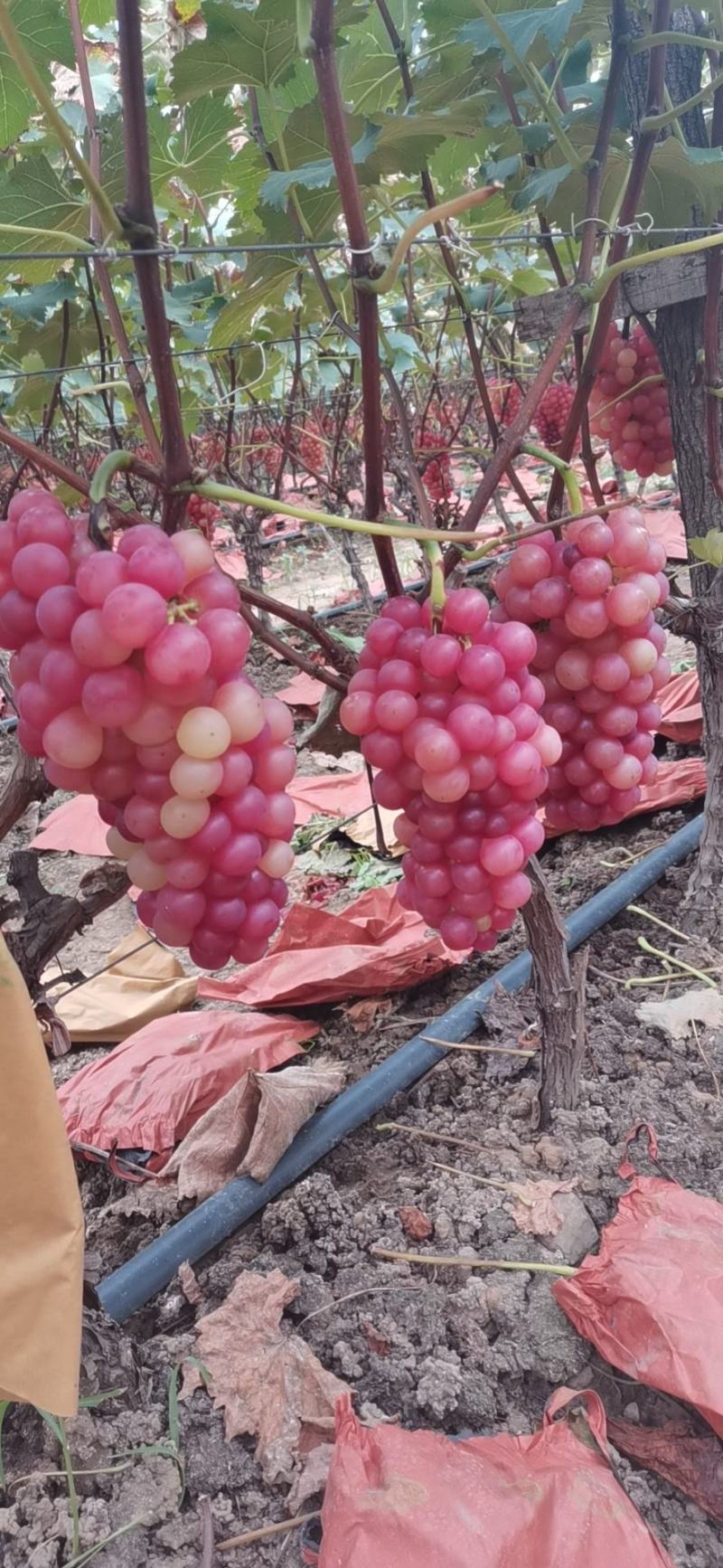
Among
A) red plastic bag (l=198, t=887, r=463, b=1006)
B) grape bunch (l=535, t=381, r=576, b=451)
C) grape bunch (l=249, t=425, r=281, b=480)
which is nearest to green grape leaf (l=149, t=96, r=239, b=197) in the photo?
red plastic bag (l=198, t=887, r=463, b=1006)

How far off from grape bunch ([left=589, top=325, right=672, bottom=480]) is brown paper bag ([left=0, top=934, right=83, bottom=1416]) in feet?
5.17

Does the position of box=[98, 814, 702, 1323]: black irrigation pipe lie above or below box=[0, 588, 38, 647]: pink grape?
below

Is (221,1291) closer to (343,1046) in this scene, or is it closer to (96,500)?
(343,1046)

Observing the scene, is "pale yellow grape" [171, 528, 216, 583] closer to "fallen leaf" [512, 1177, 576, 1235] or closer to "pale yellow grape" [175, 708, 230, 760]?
"pale yellow grape" [175, 708, 230, 760]

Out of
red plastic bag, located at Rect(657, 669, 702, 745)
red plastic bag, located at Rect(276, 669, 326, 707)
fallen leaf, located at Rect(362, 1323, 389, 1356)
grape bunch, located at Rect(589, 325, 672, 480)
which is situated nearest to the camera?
fallen leaf, located at Rect(362, 1323, 389, 1356)

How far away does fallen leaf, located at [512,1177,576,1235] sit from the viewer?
1.33 metres

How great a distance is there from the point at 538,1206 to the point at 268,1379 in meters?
0.41

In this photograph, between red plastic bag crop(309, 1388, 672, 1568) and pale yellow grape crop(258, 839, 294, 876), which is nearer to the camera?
pale yellow grape crop(258, 839, 294, 876)

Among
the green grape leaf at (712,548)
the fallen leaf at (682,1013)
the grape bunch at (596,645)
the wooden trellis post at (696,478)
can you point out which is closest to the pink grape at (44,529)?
the grape bunch at (596,645)

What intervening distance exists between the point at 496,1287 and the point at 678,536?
16.9 ft

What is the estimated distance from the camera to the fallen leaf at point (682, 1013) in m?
1.71

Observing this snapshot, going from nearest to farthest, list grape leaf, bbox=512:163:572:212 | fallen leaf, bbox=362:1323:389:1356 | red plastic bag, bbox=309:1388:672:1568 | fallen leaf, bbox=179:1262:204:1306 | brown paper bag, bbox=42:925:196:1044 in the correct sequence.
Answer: red plastic bag, bbox=309:1388:672:1568, grape leaf, bbox=512:163:572:212, fallen leaf, bbox=362:1323:389:1356, fallen leaf, bbox=179:1262:204:1306, brown paper bag, bbox=42:925:196:1044

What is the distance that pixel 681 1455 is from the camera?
3.53 feet

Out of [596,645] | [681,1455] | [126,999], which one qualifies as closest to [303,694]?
[126,999]
